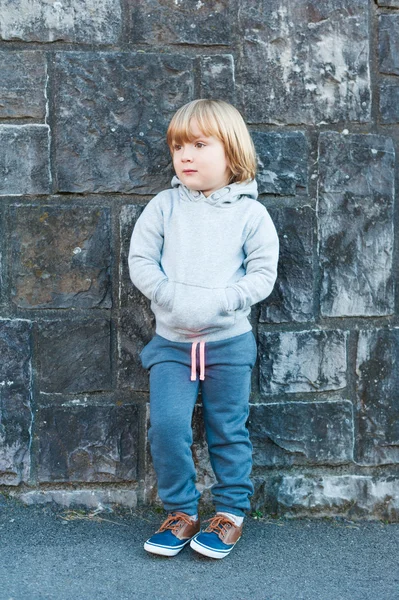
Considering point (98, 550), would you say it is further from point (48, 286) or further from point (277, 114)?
point (277, 114)

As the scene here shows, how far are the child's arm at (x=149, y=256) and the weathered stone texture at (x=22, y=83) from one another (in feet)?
1.96

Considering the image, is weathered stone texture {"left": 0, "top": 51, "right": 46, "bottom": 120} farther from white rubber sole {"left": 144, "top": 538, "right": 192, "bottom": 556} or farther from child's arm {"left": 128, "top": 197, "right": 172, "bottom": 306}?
white rubber sole {"left": 144, "top": 538, "right": 192, "bottom": 556}

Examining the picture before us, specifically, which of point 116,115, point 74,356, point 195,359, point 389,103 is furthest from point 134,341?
point 389,103

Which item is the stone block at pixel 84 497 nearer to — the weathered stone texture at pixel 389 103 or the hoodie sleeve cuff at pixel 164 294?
the hoodie sleeve cuff at pixel 164 294

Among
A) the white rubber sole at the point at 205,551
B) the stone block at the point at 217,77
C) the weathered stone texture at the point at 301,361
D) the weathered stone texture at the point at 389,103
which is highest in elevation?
the stone block at the point at 217,77

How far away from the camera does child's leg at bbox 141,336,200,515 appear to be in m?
2.51

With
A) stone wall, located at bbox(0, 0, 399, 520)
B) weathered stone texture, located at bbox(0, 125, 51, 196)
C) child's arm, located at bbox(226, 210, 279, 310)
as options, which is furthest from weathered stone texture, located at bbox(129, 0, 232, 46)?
child's arm, located at bbox(226, 210, 279, 310)

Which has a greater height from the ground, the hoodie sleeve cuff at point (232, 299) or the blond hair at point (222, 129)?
the blond hair at point (222, 129)

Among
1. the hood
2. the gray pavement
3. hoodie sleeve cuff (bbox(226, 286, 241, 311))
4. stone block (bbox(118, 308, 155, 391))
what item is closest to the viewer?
the gray pavement

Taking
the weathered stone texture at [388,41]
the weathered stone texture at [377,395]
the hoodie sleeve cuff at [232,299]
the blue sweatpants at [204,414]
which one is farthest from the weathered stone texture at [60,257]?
the weathered stone texture at [388,41]

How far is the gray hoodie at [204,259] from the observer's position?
8.04 ft

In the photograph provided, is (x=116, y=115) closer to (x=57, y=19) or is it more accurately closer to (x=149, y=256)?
(x=57, y=19)

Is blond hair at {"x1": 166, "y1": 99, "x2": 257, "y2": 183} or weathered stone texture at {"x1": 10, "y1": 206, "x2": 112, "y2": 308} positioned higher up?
blond hair at {"x1": 166, "y1": 99, "x2": 257, "y2": 183}

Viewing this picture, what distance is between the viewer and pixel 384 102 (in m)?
2.83
